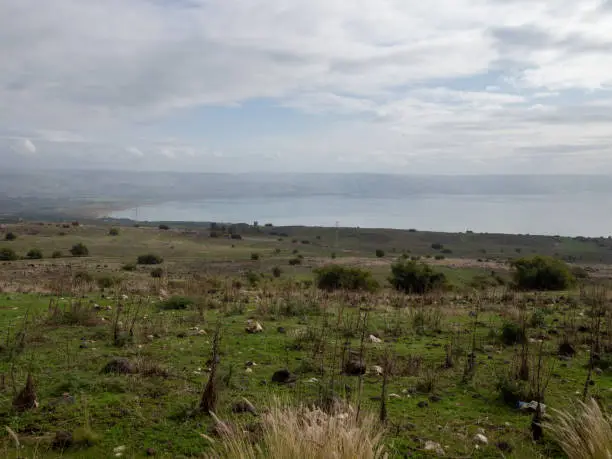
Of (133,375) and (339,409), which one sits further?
(133,375)

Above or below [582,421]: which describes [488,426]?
below

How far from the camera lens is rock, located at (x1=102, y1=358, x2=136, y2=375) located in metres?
6.65

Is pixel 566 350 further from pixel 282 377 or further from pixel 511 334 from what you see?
pixel 282 377

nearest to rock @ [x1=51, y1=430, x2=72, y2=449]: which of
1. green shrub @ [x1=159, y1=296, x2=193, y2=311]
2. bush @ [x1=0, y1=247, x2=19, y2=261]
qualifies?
green shrub @ [x1=159, y1=296, x2=193, y2=311]

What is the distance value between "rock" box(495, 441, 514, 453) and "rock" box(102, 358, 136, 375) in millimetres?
4340

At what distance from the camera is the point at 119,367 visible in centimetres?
669

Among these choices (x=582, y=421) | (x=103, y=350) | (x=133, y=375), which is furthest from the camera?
(x=103, y=350)

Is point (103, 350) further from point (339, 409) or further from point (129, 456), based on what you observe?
point (339, 409)

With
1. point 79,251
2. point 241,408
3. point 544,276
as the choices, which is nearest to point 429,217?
point 79,251

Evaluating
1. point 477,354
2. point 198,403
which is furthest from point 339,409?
point 477,354

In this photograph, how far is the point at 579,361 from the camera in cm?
809

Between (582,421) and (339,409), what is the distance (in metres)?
2.00

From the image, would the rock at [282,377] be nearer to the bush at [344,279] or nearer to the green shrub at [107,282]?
the green shrub at [107,282]

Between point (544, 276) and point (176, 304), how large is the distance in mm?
17025
